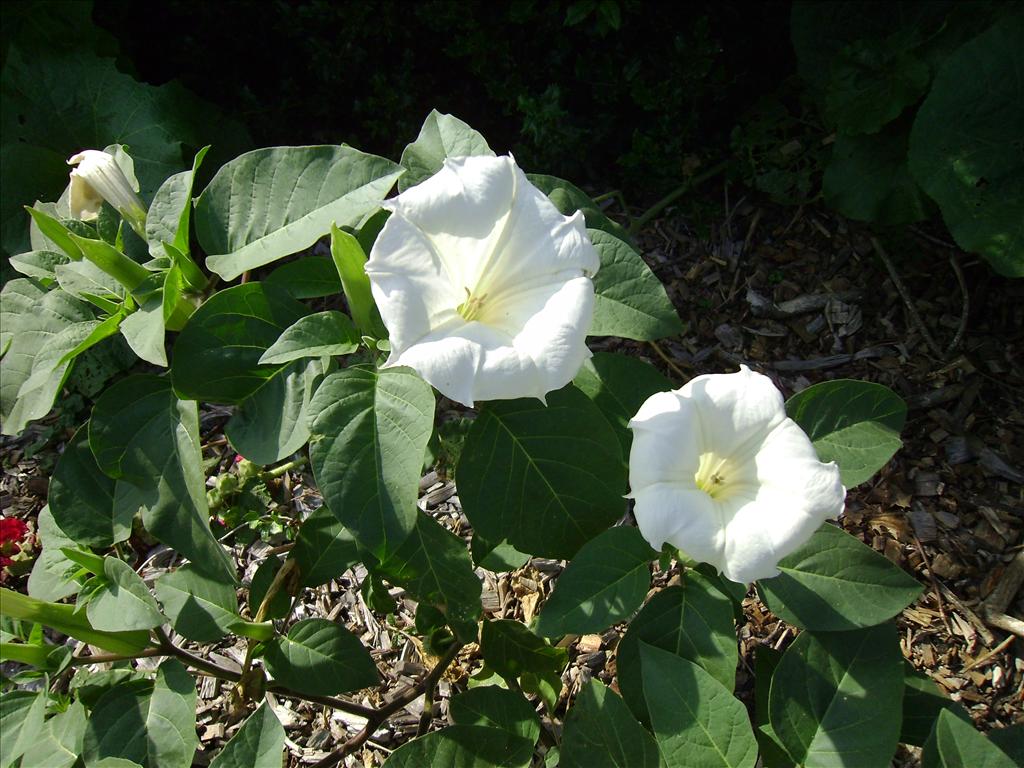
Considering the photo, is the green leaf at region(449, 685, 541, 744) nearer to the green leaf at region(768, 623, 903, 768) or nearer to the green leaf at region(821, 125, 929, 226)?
the green leaf at region(768, 623, 903, 768)

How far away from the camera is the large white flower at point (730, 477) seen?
1.41 m

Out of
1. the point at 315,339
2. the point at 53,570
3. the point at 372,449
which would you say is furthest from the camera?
the point at 53,570

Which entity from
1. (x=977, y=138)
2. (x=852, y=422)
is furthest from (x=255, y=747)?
(x=977, y=138)

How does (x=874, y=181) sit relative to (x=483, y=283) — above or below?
below

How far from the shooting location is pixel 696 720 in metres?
1.50

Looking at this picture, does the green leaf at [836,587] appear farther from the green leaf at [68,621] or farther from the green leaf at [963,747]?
the green leaf at [68,621]

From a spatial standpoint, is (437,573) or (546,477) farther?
(437,573)

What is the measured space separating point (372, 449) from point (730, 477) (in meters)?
0.69

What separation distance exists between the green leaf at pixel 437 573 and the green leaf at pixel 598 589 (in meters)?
0.22

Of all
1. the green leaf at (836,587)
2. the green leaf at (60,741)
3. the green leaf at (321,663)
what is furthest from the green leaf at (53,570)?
the green leaf at (836,587)

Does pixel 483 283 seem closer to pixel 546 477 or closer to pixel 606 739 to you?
pixel 546 477

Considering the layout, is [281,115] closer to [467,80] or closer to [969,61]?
[467,80]

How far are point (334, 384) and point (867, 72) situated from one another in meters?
2.40

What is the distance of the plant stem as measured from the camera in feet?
10.4
